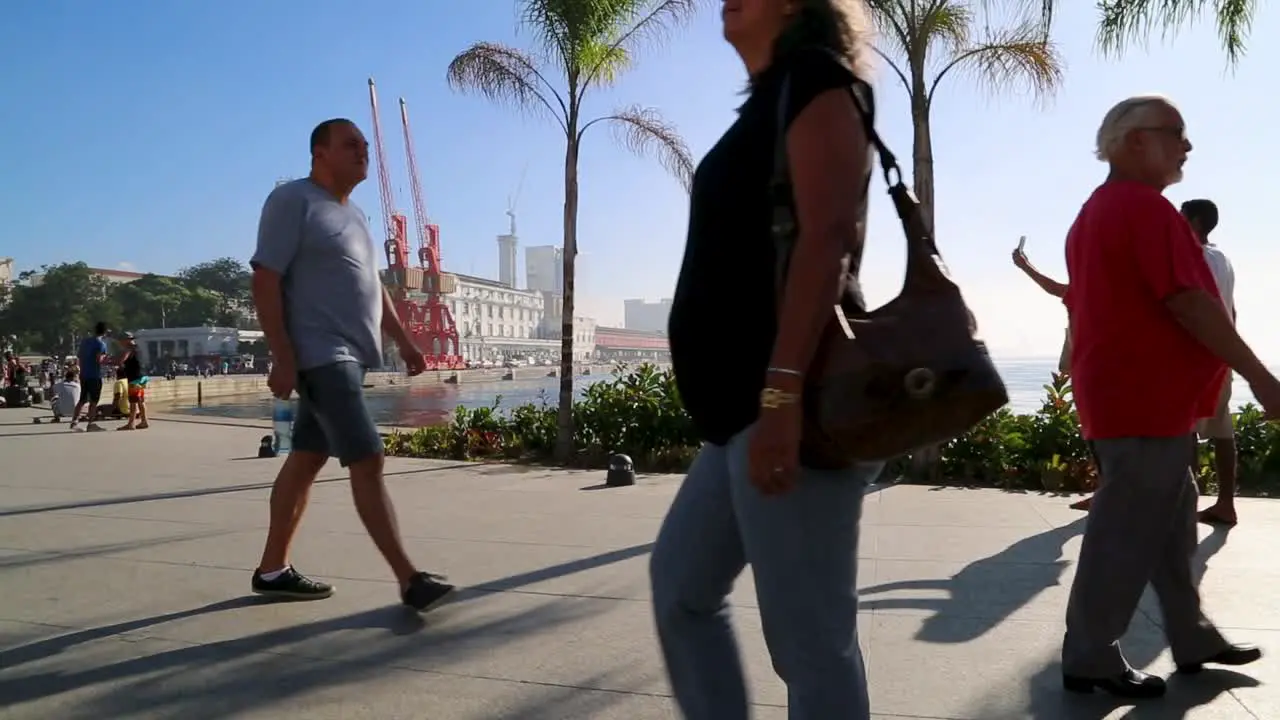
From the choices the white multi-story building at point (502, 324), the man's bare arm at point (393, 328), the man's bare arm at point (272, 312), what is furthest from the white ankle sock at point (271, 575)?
the white multi-story building at point (502, 324)

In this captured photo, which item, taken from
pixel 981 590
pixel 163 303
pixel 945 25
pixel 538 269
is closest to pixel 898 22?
pixel 945 25

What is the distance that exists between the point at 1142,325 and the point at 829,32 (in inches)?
52.7

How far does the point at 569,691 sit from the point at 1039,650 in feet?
4.76

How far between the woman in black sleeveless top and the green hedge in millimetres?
3961

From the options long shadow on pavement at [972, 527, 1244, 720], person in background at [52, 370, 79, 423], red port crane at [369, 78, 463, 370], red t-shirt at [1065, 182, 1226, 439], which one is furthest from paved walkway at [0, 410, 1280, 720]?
red port crane at [369, 78, 463, 370]

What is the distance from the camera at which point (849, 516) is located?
5.25ft

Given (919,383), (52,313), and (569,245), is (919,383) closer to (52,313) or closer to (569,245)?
(569,245)

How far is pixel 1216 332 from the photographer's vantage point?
7.73ft

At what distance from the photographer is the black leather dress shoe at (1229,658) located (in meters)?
2.71

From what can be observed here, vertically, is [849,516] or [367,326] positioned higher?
[367,326]

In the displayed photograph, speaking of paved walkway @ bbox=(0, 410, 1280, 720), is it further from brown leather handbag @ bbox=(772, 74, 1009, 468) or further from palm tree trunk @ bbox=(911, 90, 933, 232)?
palm tree trunk @ bbox=(911, 90, 933, 232)

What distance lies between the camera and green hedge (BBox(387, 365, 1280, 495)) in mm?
6977

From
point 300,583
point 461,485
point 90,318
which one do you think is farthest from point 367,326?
point 90,318

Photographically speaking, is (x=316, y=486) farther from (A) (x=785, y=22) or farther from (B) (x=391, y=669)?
(A) (x=785, y=22)
